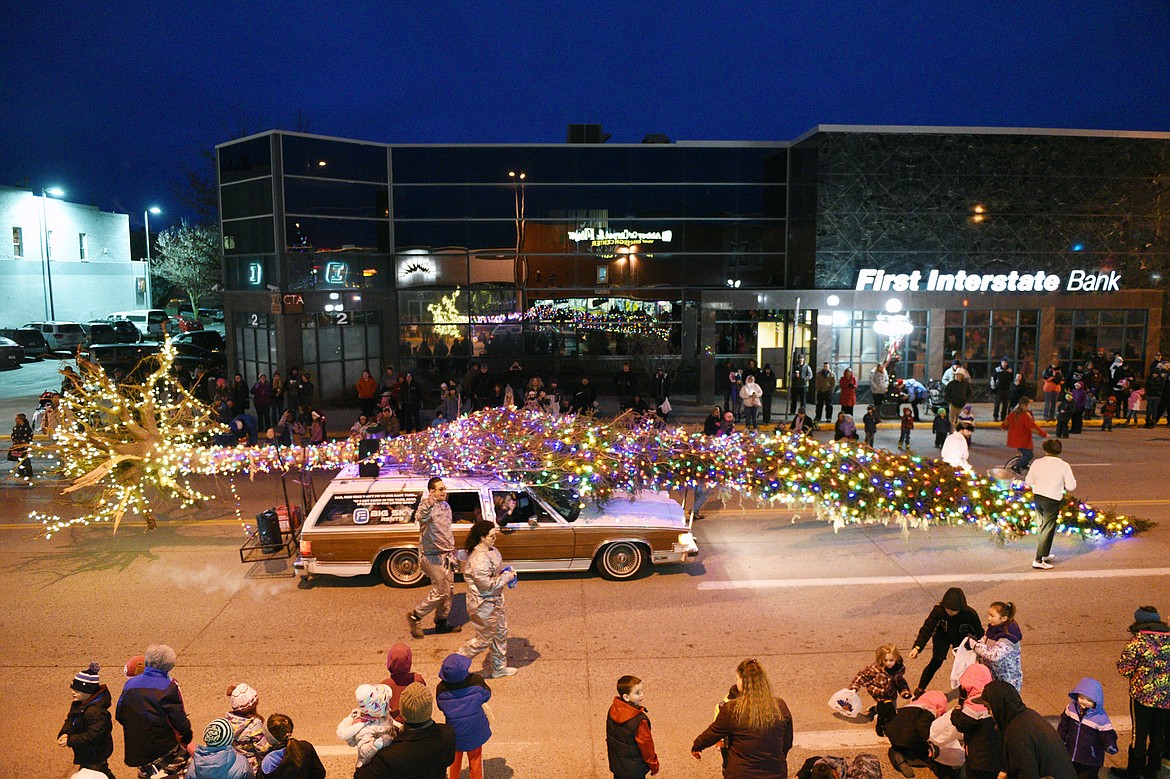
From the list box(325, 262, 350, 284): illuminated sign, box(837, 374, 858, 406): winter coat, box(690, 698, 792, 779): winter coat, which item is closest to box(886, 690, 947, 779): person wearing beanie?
box(690, 698, 792, 779): winter coat

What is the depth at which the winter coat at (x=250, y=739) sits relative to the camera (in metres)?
5.28

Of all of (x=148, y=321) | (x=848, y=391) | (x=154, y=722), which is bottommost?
(x=154, y=722)

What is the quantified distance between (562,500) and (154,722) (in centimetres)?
560

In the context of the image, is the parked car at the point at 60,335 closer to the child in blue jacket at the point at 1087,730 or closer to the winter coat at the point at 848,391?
the winter coat at the point at 848,391

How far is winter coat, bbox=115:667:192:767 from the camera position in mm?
5582

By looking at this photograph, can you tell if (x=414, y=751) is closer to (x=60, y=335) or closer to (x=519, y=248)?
(x=519, y=248)

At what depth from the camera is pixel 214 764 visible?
4.83 metres

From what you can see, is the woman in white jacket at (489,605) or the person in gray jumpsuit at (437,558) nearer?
the woman in white jacket at (489,605)

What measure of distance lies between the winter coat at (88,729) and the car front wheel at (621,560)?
5.88 metres

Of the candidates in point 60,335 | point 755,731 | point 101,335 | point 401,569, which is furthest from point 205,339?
point 755,731

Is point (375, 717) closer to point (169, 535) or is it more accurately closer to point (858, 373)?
point (169, 535)

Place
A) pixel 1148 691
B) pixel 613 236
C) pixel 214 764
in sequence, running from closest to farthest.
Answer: pixel 214 764, pixel 1148 691, pixel 613 236

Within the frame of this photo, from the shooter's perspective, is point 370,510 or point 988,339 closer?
point 370,510

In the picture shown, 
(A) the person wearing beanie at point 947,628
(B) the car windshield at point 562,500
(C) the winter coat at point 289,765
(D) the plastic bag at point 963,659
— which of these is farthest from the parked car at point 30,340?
(D) the plastic bag at point 963,659
